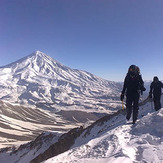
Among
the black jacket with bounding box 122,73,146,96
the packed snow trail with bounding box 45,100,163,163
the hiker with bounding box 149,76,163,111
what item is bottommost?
the packed snow trail with bounding box 45,100,163,163

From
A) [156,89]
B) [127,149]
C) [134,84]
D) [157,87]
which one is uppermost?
[157,87]

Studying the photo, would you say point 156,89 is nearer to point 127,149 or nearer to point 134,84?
point 134,84

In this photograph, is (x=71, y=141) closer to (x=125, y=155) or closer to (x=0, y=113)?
(x=125, y=155)

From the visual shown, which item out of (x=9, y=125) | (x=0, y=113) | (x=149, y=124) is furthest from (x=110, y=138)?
(x=0, y=113)

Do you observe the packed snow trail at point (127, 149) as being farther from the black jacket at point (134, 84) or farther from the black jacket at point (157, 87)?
the black jacket at point (157, 87)

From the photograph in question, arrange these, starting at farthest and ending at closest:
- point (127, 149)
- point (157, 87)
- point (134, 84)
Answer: point (157, 87) < point (134, 84) < point (127, 149)

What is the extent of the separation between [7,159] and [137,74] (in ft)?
163

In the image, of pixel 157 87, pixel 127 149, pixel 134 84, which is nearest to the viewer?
pixel 127 149

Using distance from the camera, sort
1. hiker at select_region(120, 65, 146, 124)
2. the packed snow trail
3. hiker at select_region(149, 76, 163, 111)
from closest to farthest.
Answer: the packed snow trail, hiker at select_region(120, 65, 146, 124), hiker at select_region(149, 76, 163, 111)

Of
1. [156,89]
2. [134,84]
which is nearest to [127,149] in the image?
[134,84]

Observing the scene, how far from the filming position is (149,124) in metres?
7.90

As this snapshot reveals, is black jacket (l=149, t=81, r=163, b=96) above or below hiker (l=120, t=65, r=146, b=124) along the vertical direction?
above

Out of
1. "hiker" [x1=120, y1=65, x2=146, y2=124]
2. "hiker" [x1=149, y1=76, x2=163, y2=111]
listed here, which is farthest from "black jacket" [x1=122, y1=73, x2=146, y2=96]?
"hiker" [x1=149, y1=76, x2=163, y2=111]

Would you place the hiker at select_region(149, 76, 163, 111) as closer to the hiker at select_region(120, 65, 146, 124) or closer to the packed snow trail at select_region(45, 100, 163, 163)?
the hiker at select_region(120, 65, 146, 124)
